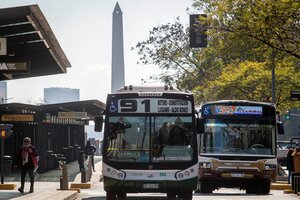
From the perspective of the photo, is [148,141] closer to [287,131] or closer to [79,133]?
[79,133]

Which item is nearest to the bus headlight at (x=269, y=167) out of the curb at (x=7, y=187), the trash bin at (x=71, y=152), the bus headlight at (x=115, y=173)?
the bus headlight at (x=115, y=173)

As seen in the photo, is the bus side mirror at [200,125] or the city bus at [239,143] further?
the city bus at [239,143]

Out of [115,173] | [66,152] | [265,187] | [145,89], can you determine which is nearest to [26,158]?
[145,89]

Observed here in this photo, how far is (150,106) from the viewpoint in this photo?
1931cm

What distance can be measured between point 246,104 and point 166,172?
7.09 meters

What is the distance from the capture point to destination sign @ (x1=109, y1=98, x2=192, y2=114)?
19.2m

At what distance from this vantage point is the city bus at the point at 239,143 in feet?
81.2

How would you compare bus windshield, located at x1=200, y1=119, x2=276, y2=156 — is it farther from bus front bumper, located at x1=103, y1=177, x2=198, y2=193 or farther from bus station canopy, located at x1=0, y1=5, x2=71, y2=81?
bus front bumper, located at x1=103, y1=177, x2=198, y2=193

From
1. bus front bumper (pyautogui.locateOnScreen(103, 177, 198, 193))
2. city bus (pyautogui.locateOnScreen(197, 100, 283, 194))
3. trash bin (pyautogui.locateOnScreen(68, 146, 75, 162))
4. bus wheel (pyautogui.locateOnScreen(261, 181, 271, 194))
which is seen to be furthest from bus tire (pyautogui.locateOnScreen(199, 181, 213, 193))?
trash bin (pyautogui.locateOnScreen(68, 146, 75, 162))

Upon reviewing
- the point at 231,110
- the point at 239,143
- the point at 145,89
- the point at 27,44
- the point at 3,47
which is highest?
the point at 27,44

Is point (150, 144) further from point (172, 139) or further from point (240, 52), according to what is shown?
point (240, 52)

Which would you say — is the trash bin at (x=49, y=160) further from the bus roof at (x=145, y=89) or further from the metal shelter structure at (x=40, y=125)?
the bus roof at (x=145, y=89)

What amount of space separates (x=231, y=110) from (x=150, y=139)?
6.88 metres

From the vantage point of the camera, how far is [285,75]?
45.2 m
